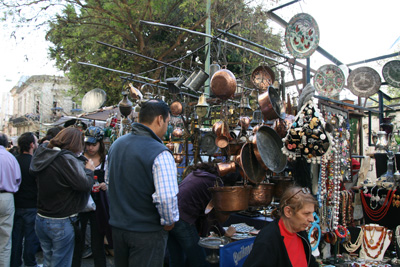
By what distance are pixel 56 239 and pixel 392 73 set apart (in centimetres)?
574

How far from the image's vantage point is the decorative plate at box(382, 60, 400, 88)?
16.9ft

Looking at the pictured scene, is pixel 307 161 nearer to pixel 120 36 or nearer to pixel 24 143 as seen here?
pixel 24 143

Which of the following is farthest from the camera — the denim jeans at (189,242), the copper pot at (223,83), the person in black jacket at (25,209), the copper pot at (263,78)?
the copper pot at (263,78)

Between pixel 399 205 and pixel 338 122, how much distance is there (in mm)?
1560

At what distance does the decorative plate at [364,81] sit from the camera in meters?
5.45

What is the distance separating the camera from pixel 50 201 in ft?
7.90

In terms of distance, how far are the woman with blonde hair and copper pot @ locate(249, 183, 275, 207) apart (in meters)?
1.50

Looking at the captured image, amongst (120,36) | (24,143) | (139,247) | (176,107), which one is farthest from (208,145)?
(120,36)

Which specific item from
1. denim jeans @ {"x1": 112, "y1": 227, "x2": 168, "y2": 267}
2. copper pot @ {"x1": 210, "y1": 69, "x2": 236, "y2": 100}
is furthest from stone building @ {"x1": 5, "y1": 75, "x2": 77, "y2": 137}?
denim jeans @ {"x1": 112, "y1": 227, "x2": 168, "y2": 267}

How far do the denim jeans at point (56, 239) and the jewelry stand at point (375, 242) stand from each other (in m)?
3.52

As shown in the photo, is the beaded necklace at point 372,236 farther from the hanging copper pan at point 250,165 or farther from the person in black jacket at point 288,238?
the person in black jacket at point 288,238

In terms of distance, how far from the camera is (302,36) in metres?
3.89

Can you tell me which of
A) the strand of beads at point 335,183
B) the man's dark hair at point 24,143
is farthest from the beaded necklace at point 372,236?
the man's dark hair at point 24,143

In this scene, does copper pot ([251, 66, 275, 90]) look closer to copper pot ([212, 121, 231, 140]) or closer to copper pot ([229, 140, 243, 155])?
copper pot ([212, 121, 231, 140])
